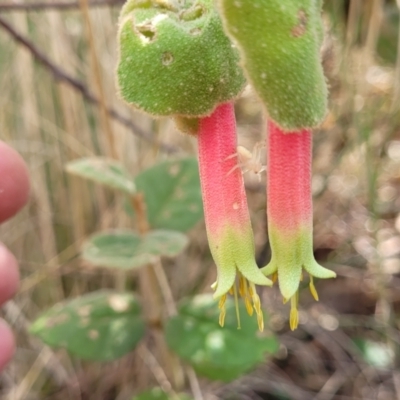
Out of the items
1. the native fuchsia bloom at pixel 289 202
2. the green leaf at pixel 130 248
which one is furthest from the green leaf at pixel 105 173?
the native fuchsia bloom at pixel 289 202

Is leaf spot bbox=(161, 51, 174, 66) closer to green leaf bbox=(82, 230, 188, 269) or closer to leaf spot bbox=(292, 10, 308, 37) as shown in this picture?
leaf spot bbox=(292, 10, 308, 37)

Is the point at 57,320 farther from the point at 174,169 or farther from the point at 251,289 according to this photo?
the point at 251,289

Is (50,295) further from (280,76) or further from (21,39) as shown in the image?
(280,76)

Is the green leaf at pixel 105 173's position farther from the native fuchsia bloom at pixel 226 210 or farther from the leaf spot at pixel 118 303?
the native fuchsia bloom at pixel 226 210

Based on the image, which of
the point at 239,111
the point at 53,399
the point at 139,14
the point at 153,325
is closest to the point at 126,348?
the point at 153,325

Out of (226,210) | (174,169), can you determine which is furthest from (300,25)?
(174,169)

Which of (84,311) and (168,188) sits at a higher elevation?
(168,188)

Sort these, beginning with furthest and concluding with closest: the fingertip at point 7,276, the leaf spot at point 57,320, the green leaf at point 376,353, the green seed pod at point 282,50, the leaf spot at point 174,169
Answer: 1. the green leaf at point 376,353
2. the leaf spot at point 174,169
3. the leaf spot at point 57,320
4. the fingertip at point 7,276
5. the green seed pod at point 282,50
